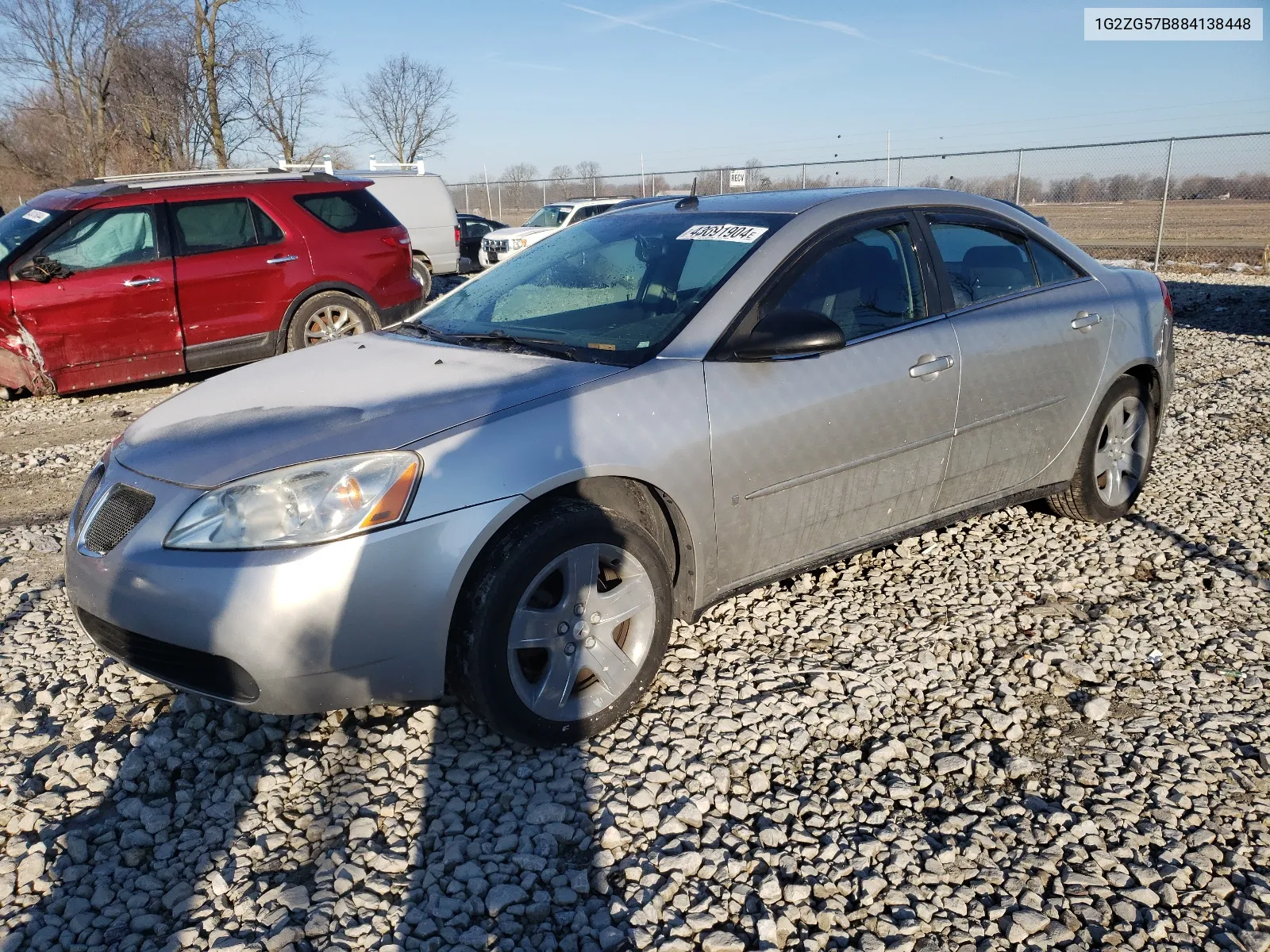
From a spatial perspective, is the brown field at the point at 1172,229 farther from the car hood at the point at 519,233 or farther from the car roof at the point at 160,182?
the car roof at the point at 160,182

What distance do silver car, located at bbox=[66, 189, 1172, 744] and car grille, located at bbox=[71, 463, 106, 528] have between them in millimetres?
21

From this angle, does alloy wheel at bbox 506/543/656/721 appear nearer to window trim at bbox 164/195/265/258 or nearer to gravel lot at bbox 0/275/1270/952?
gravel lot at bbox 0/275/1270/952

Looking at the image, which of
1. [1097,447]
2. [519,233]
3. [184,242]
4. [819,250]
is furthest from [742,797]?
[519,233]

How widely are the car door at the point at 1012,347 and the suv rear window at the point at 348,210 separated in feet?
21.5

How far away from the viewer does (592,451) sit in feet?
9.52

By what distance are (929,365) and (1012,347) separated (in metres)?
0.56

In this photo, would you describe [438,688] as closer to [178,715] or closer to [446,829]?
[446,829]

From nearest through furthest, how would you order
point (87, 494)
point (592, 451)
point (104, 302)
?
1. point (592, 451)
2. point (87, 494)
3. point (104, 302)

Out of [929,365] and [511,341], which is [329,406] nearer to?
[511,341]

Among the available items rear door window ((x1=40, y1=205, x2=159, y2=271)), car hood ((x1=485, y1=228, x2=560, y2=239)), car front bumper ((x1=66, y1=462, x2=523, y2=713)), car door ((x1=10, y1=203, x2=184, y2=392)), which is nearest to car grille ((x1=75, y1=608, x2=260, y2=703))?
car front bumper ((x1=66, y1=462, x2=523, y2=713))

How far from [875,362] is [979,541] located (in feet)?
5.05

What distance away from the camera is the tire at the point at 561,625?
107 inches

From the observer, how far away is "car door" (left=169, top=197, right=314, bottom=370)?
804 centimetres

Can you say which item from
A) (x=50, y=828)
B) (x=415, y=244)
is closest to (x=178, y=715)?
(x=50, y=828)
